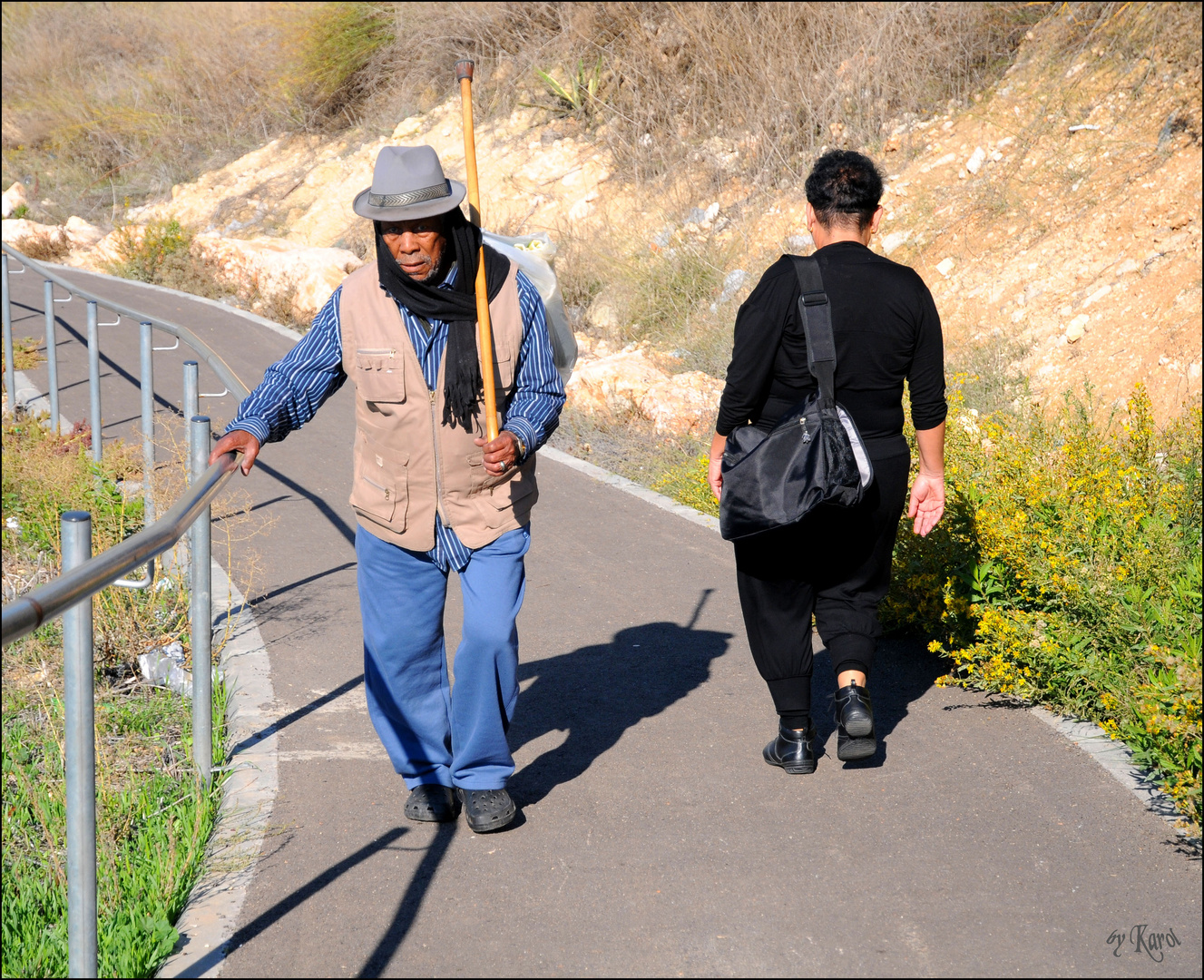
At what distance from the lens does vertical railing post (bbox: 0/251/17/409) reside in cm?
1015

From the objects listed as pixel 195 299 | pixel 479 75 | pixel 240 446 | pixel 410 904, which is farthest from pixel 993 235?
pixel 479 75

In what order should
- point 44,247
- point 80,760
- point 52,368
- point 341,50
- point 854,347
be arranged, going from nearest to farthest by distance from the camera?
point 80,760 < point 854,347 < point 52,368 < point 44,247 < point 341,50

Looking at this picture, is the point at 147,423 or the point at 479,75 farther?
the point at 479,75

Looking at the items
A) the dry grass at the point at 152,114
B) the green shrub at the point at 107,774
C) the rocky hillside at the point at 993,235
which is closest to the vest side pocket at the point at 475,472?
the green shrub at the point at 107,774

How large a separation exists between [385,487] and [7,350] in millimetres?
8412

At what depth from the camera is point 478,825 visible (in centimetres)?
367

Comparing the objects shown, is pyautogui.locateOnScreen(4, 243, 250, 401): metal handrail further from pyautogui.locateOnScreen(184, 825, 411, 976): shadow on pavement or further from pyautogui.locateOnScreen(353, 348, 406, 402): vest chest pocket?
pyautogui.locateOnScreen(184, 825, 411, 976): shadow on pavement

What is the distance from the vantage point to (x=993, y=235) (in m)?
11.6

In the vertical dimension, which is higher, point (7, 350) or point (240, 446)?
point (240, 446)

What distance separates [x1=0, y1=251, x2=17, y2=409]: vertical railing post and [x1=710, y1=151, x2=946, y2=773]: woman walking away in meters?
8.39

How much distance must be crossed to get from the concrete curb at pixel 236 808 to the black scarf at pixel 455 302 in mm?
1452

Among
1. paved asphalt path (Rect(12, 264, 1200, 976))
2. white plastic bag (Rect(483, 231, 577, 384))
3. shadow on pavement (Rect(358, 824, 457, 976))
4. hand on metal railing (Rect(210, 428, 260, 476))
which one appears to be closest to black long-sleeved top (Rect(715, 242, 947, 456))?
white plastic bag (Rect(483, 231, 577, 384))

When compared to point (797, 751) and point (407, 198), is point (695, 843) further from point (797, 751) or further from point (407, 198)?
point (407, 198)

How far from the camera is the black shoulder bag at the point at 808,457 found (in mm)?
3652
